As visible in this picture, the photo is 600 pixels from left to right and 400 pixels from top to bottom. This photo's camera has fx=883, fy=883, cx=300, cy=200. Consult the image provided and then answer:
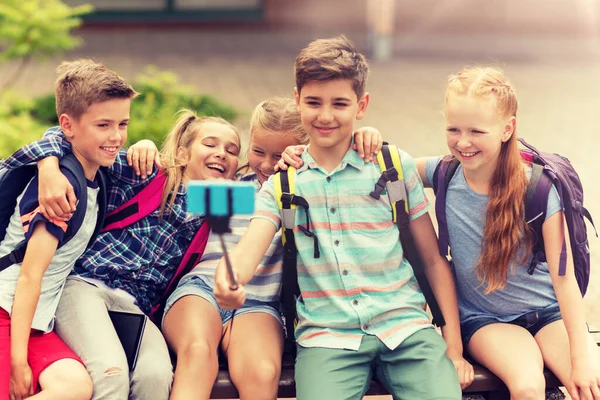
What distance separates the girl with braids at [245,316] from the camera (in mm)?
2990

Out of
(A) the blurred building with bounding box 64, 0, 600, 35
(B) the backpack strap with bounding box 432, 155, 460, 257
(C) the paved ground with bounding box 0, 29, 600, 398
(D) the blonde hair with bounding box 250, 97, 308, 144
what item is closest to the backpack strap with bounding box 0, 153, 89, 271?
(D) the blonde hair with bounding box 250, 97, 308, 144

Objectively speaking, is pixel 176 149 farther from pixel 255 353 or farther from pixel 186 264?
pixel 255 353

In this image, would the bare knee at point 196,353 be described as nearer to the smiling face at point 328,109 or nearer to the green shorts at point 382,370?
the green shorts at point 382,370

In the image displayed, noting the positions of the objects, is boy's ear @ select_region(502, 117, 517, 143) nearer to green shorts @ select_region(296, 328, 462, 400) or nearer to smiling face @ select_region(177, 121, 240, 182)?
green shorts @ select_region(296, 328, 462, 400)

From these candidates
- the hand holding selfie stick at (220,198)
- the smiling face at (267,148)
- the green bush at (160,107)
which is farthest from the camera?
the green bush at (160,107)

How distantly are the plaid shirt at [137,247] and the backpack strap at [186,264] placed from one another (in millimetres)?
22

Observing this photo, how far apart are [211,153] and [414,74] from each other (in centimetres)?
975

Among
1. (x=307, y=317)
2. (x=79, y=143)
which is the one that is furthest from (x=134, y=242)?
(x=307, y=317)

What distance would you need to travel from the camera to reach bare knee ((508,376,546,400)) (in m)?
2.97

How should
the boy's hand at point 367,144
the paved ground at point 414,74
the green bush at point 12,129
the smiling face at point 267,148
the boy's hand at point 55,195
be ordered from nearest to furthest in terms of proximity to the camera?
the boy's hand at point 55,195
the boy's hand at point 367,144
the smiling face at point 267,148
the green bush at point 12,129
the paved ground at point 414,74

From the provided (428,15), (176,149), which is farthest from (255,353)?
(428,15)

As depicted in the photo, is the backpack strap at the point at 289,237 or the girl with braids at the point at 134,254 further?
the backpack strap at the point at 289,237

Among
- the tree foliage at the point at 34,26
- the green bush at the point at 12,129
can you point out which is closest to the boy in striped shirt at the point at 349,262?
the green bush at the point at 12,129

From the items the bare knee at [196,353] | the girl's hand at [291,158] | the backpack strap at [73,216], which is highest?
the girl's hand at [291,158]
